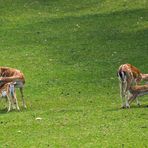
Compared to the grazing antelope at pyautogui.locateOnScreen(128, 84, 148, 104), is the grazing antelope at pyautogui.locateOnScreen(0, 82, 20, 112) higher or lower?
higher

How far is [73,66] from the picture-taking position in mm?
23016

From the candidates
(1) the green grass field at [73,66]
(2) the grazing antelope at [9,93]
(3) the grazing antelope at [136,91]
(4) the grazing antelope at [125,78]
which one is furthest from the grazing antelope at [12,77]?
(3) the grazing antelope at [136,91]

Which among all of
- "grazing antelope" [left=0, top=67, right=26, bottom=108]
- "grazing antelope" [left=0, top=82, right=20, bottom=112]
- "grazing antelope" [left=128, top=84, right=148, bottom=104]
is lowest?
"grazing antelope" [left=128, top=84, right=148, bottom=104]

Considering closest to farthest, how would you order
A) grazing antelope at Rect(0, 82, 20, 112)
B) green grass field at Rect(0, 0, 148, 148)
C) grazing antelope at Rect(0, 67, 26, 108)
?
green grass field at Rect(0, 0, 148, 148) < grazing antelope at Rect(0, 82, 20, 112) < grazing antelope at Rect(0, 67, 26, 108)

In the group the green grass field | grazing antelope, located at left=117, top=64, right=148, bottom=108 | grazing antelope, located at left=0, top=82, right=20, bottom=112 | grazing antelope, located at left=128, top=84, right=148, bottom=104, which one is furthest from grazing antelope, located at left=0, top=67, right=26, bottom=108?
grazing antelope, located at left=128, top=84, right=148, bottom=104

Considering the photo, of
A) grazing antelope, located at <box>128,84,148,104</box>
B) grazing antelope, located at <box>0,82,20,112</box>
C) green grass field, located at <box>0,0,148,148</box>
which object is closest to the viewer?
green grass field, located at <box>0,0,148,148</box>

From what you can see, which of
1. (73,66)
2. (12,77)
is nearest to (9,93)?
(12,77)

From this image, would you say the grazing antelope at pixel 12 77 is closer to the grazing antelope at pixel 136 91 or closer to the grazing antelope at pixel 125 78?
the grazing antelope at pixel 125 78

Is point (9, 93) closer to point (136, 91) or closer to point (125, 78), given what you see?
point (125, 78)

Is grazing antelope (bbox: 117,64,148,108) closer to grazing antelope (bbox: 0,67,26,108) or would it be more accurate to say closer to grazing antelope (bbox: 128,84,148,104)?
grazing antelope (bbox: 128,84,148,104)

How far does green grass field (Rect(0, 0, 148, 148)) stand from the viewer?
43.3ft

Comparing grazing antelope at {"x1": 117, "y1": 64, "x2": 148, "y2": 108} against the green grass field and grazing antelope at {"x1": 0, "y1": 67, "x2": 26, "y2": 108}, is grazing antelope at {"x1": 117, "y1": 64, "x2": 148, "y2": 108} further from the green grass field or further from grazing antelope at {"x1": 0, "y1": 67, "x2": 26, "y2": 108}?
grazing antelope at {"x1": 0, "y1": 67, "x2": 26, "y2": 108}

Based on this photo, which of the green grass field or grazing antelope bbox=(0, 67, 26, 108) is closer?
the green grass field

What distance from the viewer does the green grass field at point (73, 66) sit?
13.2m
